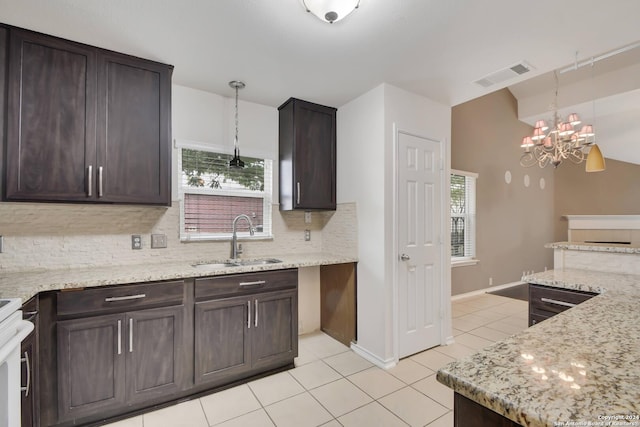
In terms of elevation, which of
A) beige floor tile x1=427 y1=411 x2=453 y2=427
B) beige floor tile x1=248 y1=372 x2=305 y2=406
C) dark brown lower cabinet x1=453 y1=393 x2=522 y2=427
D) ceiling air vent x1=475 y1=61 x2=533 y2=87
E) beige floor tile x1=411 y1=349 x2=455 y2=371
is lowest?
beige floor tile x1=411 y1=349 x2=455 y2=371

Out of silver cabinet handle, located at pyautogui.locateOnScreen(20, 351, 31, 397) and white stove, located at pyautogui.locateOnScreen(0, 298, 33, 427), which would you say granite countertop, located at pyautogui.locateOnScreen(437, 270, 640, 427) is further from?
silver cabinet handle, located at pyautogui.locateOnScreen(20, 351, 31, 397)

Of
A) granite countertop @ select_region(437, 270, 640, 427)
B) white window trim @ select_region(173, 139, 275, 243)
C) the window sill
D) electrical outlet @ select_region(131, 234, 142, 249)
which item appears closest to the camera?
granite countertop @ select_region(437, 270, 640, 427)

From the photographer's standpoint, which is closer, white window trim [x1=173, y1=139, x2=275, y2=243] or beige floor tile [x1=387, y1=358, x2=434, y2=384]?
beige floor tile [x1=387, y1=358, x2=434, y2=384]

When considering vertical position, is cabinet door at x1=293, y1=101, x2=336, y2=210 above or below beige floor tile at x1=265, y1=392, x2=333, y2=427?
above

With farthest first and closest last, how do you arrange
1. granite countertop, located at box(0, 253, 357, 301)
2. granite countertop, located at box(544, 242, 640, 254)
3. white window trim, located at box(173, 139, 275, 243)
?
white window trim, located at box(173, 139, 275, 243), granite countertop, located at box(544, 242, 640, 254), granite countertop, located at box(0, 253, 357, 301)

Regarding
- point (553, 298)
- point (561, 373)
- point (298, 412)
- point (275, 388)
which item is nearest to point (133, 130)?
point (275, 388)

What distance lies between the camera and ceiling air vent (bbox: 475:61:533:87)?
2.35 meters

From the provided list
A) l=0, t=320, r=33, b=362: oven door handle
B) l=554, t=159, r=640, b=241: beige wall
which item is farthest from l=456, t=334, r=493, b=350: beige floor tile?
l=554, t=159, r=640, b=241: beige wall

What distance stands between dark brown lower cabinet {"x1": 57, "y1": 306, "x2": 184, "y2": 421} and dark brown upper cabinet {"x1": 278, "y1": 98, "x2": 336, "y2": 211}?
150cm

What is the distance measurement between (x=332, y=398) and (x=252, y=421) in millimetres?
581

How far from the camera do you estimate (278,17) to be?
1787 mm

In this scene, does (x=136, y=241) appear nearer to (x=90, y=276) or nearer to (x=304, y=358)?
(x=90, y=276)

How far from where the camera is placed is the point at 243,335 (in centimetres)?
233

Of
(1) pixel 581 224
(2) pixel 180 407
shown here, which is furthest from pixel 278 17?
(1) pixel 581 224
